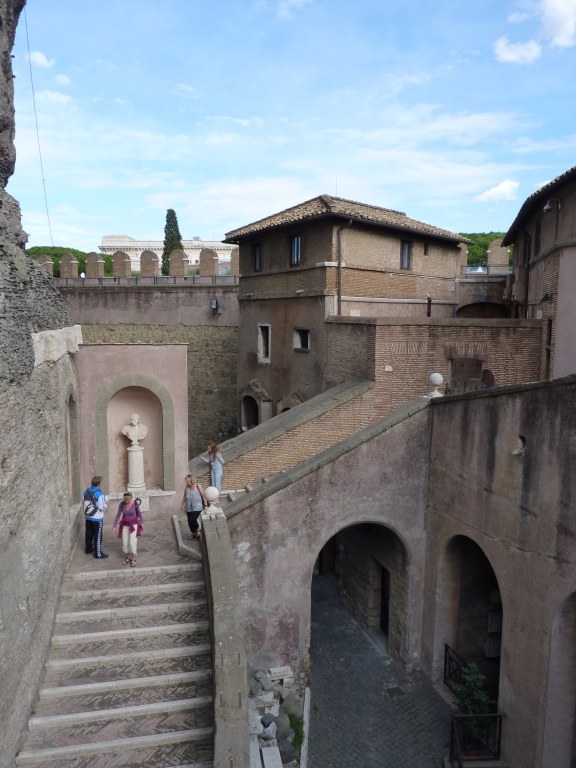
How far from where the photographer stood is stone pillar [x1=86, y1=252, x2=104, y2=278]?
27.8 m

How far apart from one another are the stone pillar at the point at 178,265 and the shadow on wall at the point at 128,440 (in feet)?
54.5

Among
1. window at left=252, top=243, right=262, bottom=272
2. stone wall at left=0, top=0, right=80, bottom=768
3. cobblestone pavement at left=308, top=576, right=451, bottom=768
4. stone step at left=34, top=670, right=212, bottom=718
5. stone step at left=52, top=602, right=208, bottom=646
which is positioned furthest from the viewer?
window at left=252, top=243, right=262, bottom=272

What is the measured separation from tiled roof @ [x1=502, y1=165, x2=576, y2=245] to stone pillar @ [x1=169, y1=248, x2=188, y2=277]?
14.8 m

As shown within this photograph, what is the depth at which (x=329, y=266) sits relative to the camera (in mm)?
17719

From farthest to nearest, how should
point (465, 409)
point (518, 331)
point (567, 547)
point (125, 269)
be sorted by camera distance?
point (125, 269) → point (518, 331) → point (465, 409) → point (567, 547)

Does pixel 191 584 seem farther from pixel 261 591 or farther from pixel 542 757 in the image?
pixel 542 757

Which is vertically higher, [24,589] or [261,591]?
[24,589]

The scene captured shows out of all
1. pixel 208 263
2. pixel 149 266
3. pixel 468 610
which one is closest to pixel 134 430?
pixel 468 610

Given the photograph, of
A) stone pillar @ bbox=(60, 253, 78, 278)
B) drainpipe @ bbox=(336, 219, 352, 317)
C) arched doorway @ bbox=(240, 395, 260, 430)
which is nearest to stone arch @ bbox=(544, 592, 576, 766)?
drainpipe @ bbox=(336, 219, 352, 317)

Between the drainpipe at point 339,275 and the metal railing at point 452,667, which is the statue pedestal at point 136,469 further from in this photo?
the drainpipe at point 339,275

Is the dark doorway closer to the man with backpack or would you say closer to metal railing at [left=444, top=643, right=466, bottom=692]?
metal railing at [left=444, top=643, right=466, bottom=692]

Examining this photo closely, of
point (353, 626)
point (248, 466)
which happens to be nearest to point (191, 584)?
point (248, 466)

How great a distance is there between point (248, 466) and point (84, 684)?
6.74 metres

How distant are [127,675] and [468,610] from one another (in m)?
7.54
